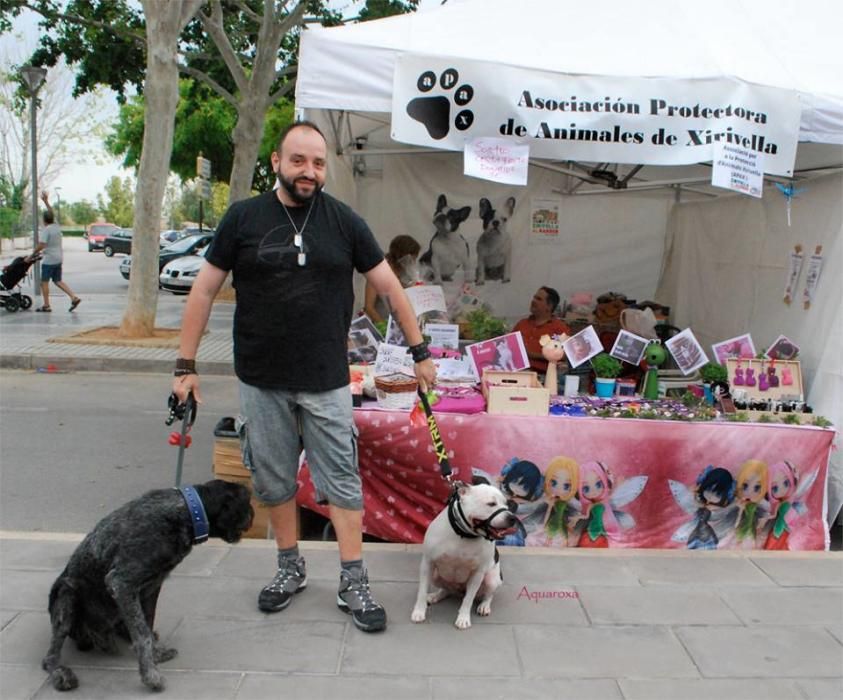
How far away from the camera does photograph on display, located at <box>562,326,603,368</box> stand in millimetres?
4879

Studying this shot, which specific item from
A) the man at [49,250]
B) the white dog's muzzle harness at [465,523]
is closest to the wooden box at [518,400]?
the white dog's muzzle harness at [465,523]

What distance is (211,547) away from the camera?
3.93 metres

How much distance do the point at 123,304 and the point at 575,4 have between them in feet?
44.8

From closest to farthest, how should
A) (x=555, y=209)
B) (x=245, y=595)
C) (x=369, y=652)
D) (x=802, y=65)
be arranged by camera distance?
(x=369, y=652), (x=245, y=595), (x=802, y=65), (x=555, y=209)

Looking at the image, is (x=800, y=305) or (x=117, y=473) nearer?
(x=800, y=305)

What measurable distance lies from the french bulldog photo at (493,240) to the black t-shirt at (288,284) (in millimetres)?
4606

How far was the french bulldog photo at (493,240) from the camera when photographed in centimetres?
764

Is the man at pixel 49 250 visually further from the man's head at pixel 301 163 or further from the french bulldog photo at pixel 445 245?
the man's head at pixel 301 163

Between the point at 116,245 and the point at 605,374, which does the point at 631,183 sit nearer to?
the point at 605,374

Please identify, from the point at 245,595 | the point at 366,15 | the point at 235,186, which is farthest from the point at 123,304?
the point at 245,595

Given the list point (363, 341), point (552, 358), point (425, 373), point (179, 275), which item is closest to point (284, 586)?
point (425, 373)

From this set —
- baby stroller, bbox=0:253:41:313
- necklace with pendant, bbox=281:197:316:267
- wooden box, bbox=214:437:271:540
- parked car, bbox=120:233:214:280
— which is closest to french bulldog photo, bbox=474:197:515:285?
wooden box, bbox=214:437:271:540

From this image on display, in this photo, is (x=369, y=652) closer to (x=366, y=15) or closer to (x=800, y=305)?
(x=800, y=305)

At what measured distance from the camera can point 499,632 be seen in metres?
3.19
